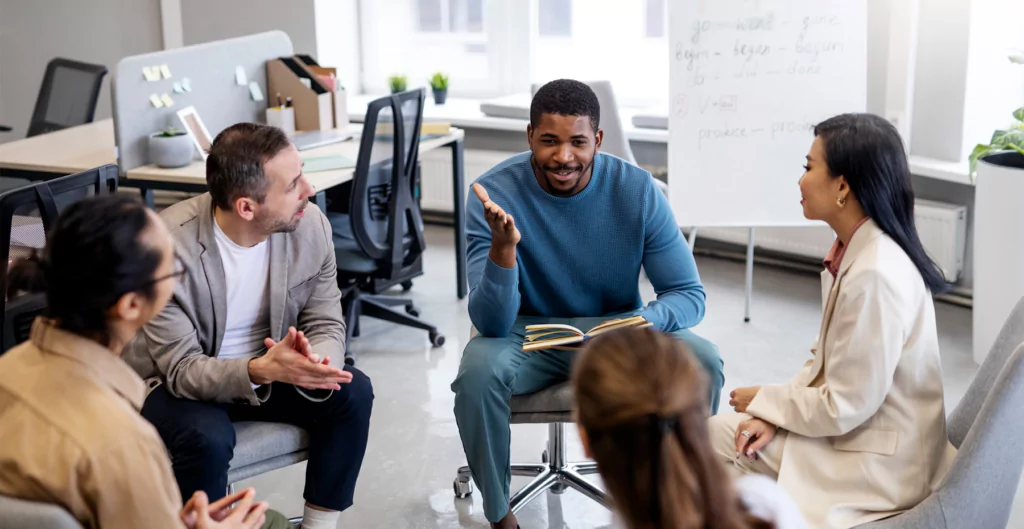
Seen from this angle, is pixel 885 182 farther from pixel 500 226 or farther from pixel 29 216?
pixel 29 216

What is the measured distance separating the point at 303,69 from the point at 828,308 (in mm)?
2817

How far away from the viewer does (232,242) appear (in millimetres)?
2197

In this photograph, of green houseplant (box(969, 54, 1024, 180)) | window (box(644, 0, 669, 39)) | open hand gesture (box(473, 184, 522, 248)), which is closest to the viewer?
open hand gesture (box(473, 184, 522, 248))

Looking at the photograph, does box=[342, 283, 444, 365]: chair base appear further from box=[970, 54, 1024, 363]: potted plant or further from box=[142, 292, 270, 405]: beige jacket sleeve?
box=[970, 54, 1024, 363]: potted plant

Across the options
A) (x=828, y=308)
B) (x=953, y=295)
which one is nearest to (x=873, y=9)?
(x=953, y=295)

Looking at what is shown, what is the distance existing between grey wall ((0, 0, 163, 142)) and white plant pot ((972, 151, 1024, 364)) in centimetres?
422

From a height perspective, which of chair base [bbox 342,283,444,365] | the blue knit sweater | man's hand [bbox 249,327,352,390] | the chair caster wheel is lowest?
the chair caster wheel

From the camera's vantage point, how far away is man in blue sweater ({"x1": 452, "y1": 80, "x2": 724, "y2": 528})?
2.30 meters

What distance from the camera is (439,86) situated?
5277 mm

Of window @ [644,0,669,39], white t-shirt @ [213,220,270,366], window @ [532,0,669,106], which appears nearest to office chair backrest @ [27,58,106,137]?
window @ [532,0,669,106]

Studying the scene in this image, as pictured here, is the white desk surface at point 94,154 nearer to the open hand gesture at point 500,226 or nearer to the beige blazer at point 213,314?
the beige blazer at point 213,314

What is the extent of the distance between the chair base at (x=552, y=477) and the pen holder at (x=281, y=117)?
190 cm

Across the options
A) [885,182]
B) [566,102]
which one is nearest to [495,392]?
[566,102]

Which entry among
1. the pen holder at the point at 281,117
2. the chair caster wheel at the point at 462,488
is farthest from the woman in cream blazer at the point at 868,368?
the pen holder at the point at 281,117
